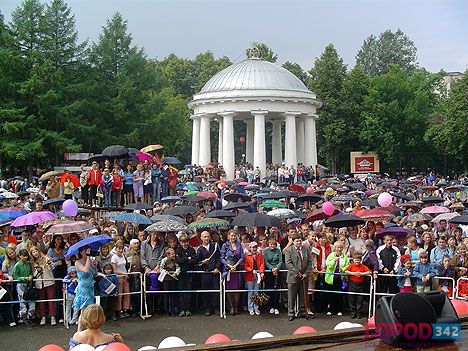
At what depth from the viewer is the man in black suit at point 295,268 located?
1459 centimetres

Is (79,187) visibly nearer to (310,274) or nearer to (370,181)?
(310,274)

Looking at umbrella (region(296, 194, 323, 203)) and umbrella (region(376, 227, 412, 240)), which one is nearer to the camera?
umbrella (region(376, 227, 412, 240))

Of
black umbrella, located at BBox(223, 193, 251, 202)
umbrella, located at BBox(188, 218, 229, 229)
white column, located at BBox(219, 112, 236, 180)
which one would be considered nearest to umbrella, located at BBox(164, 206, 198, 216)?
umbrella, located at BBox(188, 218, 229, 229)

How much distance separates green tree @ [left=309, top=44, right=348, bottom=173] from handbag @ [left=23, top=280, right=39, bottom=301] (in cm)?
5440

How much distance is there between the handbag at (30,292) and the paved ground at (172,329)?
2.14ft

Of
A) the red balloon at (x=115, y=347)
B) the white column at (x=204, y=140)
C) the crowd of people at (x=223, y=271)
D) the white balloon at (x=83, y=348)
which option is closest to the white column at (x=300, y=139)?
the white column at (x=204, y=140)

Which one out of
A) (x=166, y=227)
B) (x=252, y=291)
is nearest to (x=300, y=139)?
(x=166, y=227)

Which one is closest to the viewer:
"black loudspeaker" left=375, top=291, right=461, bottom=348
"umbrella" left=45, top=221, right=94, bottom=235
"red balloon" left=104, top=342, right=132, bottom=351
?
"black loudspeaker" left=375, top=291, right=461, bottom=348

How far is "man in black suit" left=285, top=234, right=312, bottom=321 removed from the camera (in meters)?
14.6

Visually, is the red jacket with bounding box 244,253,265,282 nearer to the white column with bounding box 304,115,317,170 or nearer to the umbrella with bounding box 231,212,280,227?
the umbrella with bounding box 231,212,280,227

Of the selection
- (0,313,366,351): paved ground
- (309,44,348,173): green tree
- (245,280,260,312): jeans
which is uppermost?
(309,44,348,173): green tree

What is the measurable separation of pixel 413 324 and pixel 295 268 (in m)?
7.94

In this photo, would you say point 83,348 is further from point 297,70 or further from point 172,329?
point 297,70

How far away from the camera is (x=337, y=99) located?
2648 inches
